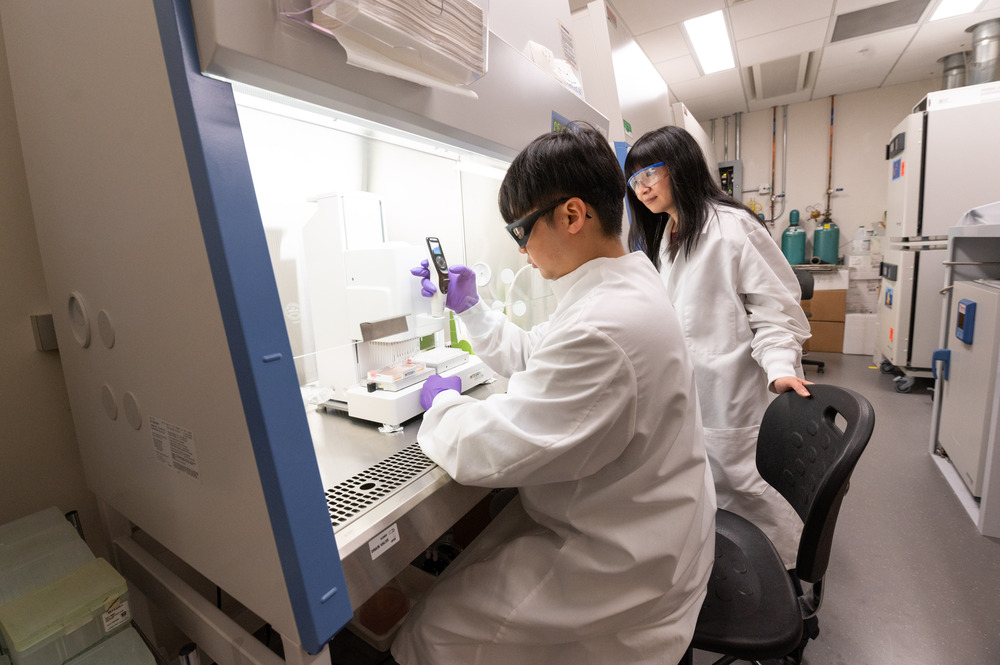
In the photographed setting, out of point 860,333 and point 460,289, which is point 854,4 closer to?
point 860,333

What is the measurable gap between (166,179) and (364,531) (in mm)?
537

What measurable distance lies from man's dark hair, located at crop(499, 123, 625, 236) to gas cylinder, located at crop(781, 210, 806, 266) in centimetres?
537

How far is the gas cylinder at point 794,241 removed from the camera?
5387 mm

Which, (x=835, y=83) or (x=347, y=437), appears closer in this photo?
(x=347, y=437)

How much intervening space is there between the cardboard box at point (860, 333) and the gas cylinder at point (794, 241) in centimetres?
91

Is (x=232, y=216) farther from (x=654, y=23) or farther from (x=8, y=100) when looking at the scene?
(x=654, y=23)

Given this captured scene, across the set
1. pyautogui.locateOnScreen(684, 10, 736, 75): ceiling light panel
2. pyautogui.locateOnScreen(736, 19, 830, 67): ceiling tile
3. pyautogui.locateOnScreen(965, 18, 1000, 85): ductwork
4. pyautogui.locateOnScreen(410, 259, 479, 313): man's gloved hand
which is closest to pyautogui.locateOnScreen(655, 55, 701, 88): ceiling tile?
pyautogui.locateOnScreen(684, 10, 736, 75): ceiling light panel

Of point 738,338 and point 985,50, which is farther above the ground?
point 985,50

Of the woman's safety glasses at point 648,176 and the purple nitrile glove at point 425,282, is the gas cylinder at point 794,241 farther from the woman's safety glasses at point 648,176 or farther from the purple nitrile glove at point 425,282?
the purple nitrile glove at point 425,282

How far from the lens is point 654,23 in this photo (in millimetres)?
3359

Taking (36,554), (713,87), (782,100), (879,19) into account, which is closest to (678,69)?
(713,87)

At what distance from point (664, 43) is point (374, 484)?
13.4ft

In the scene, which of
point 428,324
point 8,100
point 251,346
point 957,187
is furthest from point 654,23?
point 251,346

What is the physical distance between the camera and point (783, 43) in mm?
3826
